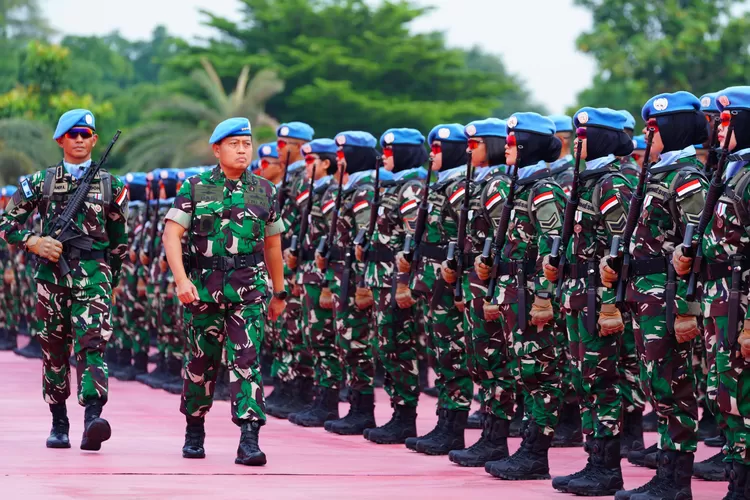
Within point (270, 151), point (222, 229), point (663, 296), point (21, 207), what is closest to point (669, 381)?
point (663, 296)

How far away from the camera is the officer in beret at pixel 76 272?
364 inches

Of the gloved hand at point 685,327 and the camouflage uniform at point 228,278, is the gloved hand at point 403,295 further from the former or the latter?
the gloved hand at point 685,327

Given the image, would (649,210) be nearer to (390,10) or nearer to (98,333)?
(98,333)

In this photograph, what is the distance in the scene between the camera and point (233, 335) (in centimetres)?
880

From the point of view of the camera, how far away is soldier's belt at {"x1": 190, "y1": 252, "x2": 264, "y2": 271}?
28.8 feet

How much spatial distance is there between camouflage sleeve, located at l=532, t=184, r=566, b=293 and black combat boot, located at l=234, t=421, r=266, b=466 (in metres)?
1.89

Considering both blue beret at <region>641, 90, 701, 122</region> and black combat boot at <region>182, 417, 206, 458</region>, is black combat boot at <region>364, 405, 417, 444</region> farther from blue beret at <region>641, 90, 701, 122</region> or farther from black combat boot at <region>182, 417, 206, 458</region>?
blue beret at <region>641, 90, 701, 122</region>

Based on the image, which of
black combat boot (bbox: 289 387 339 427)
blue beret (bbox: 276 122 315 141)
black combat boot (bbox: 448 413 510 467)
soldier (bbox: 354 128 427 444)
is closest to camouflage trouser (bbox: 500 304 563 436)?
black combat boot (bbox: 448 413 510 467)

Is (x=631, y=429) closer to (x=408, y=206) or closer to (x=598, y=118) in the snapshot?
(x=408, y=206)

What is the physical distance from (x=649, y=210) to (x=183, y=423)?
205 inches

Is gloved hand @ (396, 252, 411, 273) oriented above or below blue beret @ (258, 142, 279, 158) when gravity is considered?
below

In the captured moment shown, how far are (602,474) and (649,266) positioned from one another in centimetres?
121

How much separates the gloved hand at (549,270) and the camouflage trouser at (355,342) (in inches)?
116

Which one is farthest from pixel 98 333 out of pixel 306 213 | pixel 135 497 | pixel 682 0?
pixel 682 0
